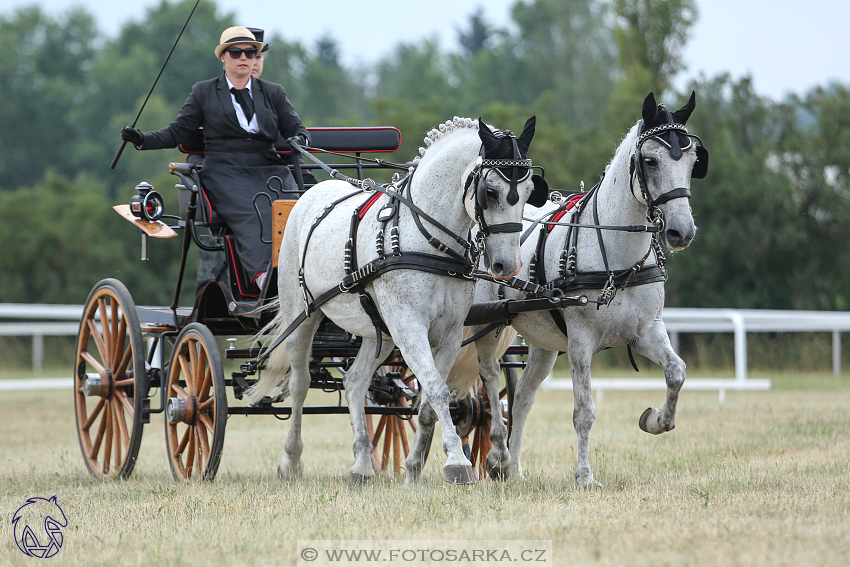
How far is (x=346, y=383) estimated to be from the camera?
241 inches

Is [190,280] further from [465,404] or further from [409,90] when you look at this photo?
[409,90]

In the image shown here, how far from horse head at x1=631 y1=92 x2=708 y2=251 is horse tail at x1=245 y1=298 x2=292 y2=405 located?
2.50 metres

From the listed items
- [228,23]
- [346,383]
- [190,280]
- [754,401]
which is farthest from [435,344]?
[228,23]

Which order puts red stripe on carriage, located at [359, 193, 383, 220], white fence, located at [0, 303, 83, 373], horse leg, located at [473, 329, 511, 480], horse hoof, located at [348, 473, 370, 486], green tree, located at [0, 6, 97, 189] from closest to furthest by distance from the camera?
horse hoof, located at [348, 473, 370, 486] → red stripe on carriage, located at [359, 193, 383, 220] → horse leg, located at [473, 329, 511, 480] → white fence, located at [0, 303, 83, 373] → green tree, located at [0, 6, 97, 189]

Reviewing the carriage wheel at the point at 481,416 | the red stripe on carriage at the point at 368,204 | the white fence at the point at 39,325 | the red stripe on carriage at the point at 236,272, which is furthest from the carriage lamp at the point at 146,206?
the white fence at the point at 39,325

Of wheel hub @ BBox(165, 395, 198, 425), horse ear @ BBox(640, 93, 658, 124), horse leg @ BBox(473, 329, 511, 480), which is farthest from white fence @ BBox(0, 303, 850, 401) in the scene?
horse ear @ BBox(640, 93, 658, 124)

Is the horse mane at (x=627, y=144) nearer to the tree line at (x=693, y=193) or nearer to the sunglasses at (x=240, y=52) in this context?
the sunglasses at (x=240, y=52)

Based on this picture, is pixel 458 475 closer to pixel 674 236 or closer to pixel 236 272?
pixel 674 236

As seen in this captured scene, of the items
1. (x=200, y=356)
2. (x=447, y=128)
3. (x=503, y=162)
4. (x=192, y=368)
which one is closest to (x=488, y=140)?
(x=503, y=162)

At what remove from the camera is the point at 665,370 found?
548 cm

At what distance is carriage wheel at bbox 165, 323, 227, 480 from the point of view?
20.0 ft

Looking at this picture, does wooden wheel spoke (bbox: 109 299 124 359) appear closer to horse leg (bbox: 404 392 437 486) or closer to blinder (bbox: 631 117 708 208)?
horse leg (bbox: 404 392 437 486)

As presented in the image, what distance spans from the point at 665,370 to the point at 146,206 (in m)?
3.34

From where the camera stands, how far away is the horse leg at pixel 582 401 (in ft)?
17.8
